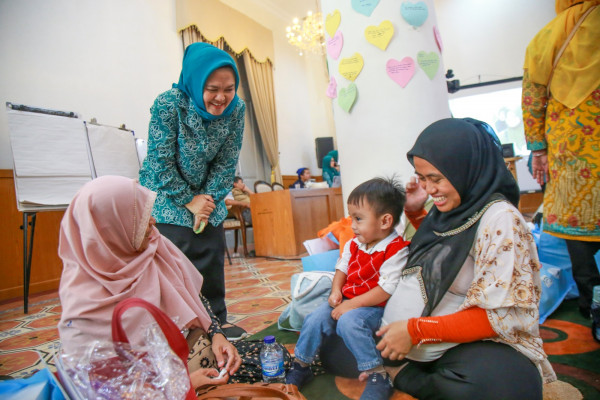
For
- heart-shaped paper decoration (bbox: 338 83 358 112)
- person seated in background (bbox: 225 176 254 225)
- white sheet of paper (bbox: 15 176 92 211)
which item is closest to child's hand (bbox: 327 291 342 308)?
heart-shaped paper decoration (bbox: 338 83 358 112)

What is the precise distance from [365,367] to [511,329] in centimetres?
43

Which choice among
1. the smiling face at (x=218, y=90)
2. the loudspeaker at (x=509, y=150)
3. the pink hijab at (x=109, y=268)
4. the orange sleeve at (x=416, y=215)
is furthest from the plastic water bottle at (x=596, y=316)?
the loudspeaker at (x=509, y=150)

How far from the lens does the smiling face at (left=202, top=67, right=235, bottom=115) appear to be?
1.47 m

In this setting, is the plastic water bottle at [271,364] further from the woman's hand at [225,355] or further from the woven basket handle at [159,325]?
the woven basket handle at [159,325]

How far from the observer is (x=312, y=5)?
6.88 meters

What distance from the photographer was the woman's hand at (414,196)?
1438 mm

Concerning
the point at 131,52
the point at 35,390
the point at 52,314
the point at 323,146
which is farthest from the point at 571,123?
the point at 323,146

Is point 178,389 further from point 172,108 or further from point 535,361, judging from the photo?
point 172,108

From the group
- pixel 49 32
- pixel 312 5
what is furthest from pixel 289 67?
pixel 49 32

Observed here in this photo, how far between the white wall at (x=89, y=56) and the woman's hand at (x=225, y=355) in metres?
3.21

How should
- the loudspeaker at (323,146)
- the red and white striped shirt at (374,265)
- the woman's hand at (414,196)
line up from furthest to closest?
the loudspeaker at (323,146) < the woman's hand at (414,196) < the red and white striped shirt at (374,265)

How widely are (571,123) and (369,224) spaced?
35.6 inches

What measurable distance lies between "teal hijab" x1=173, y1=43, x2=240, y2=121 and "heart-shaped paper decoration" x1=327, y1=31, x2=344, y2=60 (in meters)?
0.82

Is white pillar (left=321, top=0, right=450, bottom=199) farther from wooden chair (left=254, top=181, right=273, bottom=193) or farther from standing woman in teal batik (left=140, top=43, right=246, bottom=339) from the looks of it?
wooden chair (left=254, top=181, right=273, bottom=193)
